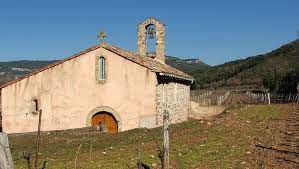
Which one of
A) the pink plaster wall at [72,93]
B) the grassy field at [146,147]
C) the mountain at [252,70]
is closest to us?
the grassy field at [146,147]

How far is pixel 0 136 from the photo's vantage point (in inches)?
265

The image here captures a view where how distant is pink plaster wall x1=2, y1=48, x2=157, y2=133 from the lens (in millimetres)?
25766

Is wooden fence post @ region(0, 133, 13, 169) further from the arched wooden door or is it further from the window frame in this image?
the window frame

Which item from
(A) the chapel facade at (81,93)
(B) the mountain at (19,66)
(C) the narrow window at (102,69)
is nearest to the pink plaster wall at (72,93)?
(A) the chapel facade at (81,93)

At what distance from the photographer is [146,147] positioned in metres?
17.1

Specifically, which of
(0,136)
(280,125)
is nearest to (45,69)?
(280,125)

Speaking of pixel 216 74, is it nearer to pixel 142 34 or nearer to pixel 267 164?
pixel 142 34

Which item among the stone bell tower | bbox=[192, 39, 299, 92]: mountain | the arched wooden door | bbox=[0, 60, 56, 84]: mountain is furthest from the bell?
bbox=[0, 60, 56, 84]: mountain

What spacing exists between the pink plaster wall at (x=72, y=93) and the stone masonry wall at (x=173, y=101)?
1271 mm

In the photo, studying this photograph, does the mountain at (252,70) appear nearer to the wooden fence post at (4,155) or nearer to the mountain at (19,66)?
the mountain at (19,66)

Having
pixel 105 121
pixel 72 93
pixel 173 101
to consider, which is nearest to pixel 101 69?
pixel 72 93

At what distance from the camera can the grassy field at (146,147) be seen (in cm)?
1333

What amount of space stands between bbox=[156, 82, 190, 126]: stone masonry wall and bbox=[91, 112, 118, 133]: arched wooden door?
8.28 ft

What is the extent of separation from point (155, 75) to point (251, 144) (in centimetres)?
1022
